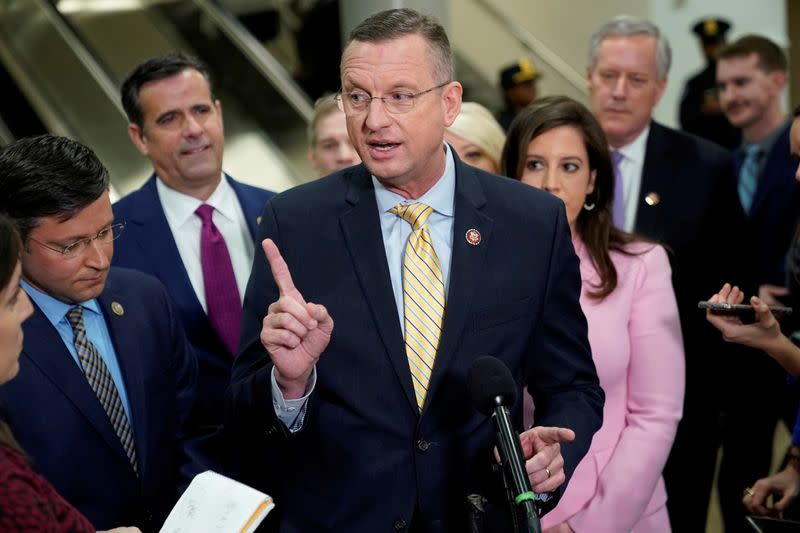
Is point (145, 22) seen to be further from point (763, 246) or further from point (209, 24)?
point (763, 246)

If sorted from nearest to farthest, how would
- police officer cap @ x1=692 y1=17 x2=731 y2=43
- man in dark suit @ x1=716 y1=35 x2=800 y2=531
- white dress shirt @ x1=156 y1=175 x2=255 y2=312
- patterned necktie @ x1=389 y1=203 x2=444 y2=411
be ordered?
patterned necktie @ x1=389 y1=203 x2=444 y2=411, white dress shirt @ x1=156 y1=175 x2=255 y2=312, man in dark suit @ x1=716 y1=35 x2=800 y2=531, police officer cap @ x1=692 y1=17 x2=731 y2=43

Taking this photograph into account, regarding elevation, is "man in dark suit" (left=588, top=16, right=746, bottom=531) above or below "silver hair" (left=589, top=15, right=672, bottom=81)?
below

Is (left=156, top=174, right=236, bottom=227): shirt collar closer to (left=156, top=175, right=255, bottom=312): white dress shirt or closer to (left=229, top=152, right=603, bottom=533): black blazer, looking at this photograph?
(left=156, top=175, right=255, bottom=312): white dress shirt

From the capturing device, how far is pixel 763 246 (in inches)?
190

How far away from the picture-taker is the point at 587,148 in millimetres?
3525

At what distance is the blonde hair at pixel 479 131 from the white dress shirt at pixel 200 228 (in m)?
0.90

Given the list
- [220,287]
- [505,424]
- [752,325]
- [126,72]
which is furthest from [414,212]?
[126,72]

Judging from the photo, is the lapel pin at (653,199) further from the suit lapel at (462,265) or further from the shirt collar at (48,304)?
the shirt collar at (48,304)

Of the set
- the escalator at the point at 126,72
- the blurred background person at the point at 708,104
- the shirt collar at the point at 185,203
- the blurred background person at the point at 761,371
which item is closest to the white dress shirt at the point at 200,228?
the shirt collar at the point at 185,203

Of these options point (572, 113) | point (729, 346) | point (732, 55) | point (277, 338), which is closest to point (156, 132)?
point (572, 113)

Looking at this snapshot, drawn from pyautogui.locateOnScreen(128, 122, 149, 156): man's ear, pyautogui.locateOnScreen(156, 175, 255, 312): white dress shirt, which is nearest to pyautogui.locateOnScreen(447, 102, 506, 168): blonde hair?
pyautogui.locateOnScreen(156, 175, 255, 312): white dress shirt

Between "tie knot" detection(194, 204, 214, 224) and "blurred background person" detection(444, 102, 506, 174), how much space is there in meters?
0.95

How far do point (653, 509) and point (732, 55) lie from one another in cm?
352

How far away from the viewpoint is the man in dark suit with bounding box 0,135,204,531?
262 centimetres
